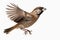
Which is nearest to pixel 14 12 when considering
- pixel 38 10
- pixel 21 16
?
pixel 21 16

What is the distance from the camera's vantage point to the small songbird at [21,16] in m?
2.26

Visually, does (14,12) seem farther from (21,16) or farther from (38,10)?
(38,10)

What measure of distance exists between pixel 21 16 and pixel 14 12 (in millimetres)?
59

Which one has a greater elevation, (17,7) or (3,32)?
(17,7)

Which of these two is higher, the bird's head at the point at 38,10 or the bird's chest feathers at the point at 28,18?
the bird's head at the point at 38,10

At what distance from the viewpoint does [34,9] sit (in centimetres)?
233

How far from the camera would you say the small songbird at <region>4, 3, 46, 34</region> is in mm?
2256

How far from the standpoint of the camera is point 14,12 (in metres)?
2.25

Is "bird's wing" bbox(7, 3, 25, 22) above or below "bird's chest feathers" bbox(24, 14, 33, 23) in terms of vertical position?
above

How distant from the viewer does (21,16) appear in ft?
7.49

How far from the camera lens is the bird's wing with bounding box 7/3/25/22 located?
2252 mm

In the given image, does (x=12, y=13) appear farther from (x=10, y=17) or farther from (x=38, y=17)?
(x=38, y=17)

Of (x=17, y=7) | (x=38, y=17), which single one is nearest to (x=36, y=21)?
(x=38, y=17)

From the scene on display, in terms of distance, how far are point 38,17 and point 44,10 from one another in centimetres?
7
